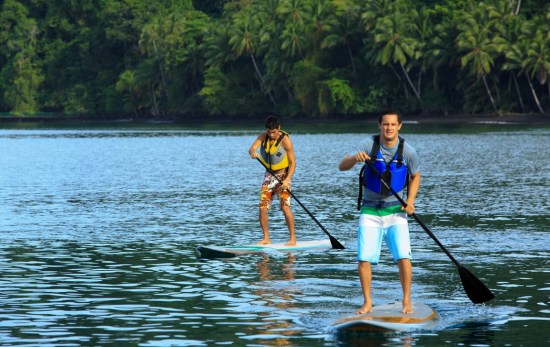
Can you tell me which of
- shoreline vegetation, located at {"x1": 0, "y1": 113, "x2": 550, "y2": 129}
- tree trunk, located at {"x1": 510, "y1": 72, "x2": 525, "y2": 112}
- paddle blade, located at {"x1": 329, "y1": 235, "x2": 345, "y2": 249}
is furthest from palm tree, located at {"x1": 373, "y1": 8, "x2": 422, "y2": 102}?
paddle blade, located at {"x1": 329, "y1": 235, "x2": 345, "y2": 249}

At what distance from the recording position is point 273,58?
4680 inches

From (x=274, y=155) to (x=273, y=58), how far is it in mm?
101673

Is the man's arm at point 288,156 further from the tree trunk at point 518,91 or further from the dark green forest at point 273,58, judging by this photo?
the tree trunk at point 518,91

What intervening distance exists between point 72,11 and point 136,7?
75.8 feet

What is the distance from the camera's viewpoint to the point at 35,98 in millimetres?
157500

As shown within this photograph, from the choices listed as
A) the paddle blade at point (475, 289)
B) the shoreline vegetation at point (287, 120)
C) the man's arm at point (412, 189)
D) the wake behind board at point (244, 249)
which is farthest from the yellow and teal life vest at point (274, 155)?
the shoreline vegetation at point (287, 120)

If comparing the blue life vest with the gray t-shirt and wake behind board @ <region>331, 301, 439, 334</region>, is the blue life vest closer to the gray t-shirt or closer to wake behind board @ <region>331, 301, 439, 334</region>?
the gray t-shirt

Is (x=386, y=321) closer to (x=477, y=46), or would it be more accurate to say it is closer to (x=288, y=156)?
(x=288, y=156)

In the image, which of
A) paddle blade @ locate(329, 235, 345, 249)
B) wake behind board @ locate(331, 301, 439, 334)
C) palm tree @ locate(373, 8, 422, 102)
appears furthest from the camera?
palm tree @ locate(373, 8, 422, 102)

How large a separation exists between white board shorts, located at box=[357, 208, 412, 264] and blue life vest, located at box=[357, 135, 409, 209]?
228mm

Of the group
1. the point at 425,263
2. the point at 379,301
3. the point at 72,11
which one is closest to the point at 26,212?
the point at 425,263

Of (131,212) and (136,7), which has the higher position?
(136,7)

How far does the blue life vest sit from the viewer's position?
37.9 feet

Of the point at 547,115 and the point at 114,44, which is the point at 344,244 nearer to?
the point at 547,115
